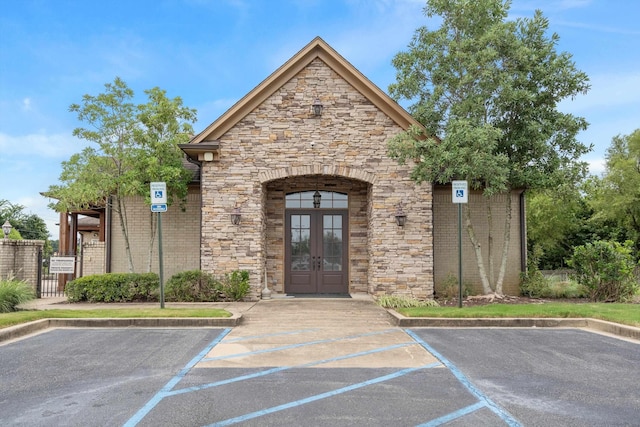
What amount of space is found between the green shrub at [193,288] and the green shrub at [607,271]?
33.7ft

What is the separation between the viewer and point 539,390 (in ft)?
16.7

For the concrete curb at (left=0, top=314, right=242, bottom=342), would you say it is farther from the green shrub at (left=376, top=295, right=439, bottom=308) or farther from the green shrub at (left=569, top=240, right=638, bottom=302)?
the green shrub at (left=569, top=240, right=638, bottom=302)

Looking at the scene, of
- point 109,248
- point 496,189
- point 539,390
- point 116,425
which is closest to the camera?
point 116,425

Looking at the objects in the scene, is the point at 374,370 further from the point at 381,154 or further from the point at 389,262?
the point at 381,154

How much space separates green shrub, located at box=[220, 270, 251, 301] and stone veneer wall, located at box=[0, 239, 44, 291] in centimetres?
610

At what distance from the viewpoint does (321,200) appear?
15.0 m

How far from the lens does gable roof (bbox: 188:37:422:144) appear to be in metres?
13.2

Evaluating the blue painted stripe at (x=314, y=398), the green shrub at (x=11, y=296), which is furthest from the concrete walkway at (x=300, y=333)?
the green shrub at (x=11, y=296)

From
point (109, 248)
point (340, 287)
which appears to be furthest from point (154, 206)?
point (340, 287)

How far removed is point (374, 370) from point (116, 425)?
3153 millimetres

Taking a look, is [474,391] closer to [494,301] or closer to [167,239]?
[494,301]

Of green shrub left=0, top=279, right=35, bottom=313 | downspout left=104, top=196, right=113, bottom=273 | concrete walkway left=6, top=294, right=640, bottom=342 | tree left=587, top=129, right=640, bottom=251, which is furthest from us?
tree left=587, top=129, right=640, bottom=251

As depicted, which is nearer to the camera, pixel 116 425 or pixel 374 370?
pixel 116 425

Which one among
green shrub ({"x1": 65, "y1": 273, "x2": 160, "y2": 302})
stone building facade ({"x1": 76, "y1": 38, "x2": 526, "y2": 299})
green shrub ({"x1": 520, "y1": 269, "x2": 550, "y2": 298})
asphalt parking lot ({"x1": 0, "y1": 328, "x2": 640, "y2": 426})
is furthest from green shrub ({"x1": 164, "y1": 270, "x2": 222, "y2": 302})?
green shrub ({"x1": 520, "y1": 269, "x2": 550, "y2": 298})
